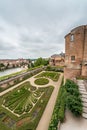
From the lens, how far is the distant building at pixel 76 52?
519 inches

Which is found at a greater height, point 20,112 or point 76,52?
point 76,52

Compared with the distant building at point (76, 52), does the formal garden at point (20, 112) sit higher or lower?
lower

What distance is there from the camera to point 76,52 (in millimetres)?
13625

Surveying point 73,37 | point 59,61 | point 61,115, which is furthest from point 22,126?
A: point 59,61

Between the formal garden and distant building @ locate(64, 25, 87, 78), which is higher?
distant building @ locate(64, 25, 87, 78)

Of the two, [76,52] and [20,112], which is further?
[76,52]

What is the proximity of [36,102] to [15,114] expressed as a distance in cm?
299

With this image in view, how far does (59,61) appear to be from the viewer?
142 ft

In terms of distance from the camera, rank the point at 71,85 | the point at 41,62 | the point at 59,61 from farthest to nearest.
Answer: the point at 41,62 → the point at 59,61 → the point at 71,85

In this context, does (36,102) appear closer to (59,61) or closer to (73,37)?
(73,37)

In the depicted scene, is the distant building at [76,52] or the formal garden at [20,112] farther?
the distant building at [76,52]

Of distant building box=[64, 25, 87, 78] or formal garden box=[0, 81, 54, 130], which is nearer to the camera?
formal garden box=[0, 81, 54, 130]

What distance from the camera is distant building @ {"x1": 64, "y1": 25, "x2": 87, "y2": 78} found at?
519 inches

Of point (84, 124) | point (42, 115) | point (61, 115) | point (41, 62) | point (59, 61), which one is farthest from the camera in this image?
point (41, 62)
